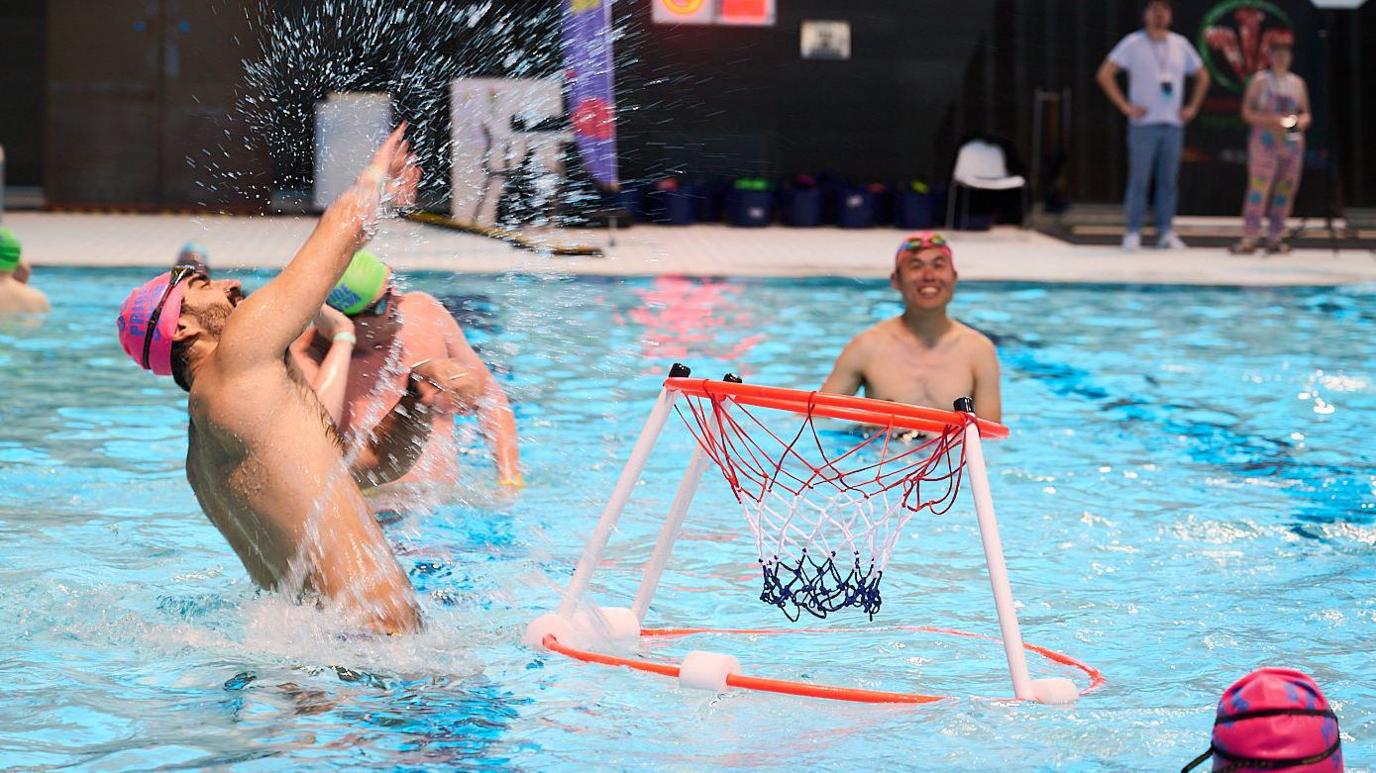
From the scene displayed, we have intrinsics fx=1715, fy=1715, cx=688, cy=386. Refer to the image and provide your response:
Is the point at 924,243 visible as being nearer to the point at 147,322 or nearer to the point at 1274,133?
the point at 147,322

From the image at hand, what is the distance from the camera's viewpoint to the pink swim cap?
11.6ft

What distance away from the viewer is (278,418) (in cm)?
361

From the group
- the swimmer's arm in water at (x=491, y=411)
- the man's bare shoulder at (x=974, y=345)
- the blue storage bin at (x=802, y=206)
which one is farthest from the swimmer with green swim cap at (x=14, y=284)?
the blue storage bin at (x=802, y=206)

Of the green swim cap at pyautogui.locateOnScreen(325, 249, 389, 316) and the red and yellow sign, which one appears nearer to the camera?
the green swim cap at pyautogui.locateOnScreen(325, 249, 389, 316)

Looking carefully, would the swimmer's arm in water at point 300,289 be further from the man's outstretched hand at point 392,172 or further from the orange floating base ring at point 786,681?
the orange floating base ring at point 786,681

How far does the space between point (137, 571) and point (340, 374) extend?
830 millimetres

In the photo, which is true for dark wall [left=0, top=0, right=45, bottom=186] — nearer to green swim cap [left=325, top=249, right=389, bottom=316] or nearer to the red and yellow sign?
the red and yellow sign

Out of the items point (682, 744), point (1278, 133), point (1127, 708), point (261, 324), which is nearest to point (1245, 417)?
point (1127, 708)

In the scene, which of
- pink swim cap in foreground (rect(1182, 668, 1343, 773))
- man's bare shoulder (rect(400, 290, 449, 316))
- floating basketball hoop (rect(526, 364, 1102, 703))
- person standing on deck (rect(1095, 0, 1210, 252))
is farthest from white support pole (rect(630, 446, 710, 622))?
person standing on deck (rect(1095, 0, 1210, 252))

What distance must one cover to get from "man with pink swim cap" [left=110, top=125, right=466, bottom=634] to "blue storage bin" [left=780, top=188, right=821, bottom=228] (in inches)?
520

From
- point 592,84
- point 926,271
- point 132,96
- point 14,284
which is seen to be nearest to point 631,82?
point 592,84

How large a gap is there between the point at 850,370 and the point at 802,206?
1043cm

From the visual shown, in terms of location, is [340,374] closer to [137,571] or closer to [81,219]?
[137,571]

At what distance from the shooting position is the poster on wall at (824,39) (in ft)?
57.0
